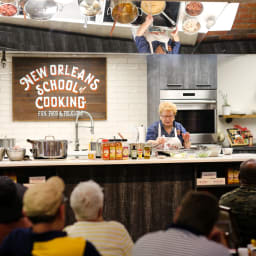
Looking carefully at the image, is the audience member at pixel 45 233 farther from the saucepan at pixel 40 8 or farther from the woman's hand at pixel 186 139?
the woman's hand at pixel 186 139

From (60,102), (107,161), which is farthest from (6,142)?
(107,161)

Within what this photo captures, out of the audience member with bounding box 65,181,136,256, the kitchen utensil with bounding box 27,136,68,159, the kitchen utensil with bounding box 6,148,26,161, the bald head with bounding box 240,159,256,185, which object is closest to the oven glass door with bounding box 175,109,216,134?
the kitchen utensil with bounding box 27,136,68,159

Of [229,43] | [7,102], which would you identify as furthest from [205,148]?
[7,102]

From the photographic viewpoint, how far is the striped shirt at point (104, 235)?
78.7 inches

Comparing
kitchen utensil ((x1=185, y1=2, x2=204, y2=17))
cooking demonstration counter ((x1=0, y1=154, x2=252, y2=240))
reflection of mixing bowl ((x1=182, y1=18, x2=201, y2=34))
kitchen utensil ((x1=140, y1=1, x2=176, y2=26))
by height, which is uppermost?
kitchen utensil ((x1=185, y1=2, x2=204, y2=17))

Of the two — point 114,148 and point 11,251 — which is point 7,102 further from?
point 11,251

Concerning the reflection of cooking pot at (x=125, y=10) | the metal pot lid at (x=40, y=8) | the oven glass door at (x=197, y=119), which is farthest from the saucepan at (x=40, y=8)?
the oven glass door at (x=197, y=119)

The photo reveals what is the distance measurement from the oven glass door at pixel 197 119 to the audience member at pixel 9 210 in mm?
Result: 4584

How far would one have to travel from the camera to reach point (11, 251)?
1743 millimetres

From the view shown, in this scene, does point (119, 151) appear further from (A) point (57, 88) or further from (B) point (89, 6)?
(A) point (57, 88)

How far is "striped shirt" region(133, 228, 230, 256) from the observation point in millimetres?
1630

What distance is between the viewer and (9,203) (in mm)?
2215

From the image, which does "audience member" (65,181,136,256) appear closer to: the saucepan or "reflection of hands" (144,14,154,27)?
Result: the saucepan

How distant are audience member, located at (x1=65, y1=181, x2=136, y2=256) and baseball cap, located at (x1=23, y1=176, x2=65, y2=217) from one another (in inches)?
8.5
